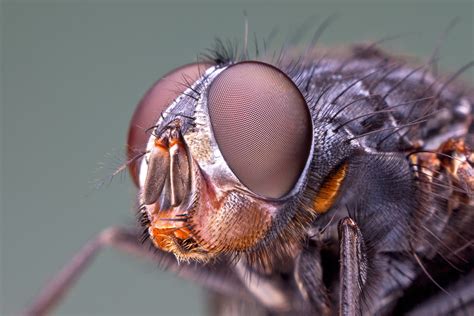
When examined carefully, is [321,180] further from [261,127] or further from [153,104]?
[153,104]

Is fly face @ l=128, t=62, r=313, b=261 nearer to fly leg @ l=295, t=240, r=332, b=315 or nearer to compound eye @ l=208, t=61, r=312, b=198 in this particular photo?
compound eye @ l=208, t=61, r=312, b=198

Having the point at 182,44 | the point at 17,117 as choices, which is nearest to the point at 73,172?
the point at 17,117

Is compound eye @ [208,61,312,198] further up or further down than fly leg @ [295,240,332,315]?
further up

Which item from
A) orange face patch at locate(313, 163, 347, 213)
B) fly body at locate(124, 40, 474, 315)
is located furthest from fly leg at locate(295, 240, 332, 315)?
orange face patch at locate(313, 163, 347, 213)

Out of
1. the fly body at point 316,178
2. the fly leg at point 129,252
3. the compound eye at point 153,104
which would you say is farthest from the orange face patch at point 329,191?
the fly leg at point 129,252

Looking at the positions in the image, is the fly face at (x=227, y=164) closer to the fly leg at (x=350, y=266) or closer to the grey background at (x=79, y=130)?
the fly leg at (x=350, y=266)

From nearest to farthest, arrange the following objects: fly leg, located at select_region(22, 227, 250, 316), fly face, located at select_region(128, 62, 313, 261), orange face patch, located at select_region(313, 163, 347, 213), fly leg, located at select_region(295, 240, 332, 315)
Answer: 1. fly face, located at select_region(128, 62, 313, 261)
2. orange face patch, located at select_region(313, 163, 347, 213)
3. fly leg, located at select_region(295, 240, 332, 315)
4. fly leg, located at select_region(22, 227, 250, 316)

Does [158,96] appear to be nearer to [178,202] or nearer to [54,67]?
[178,202]
